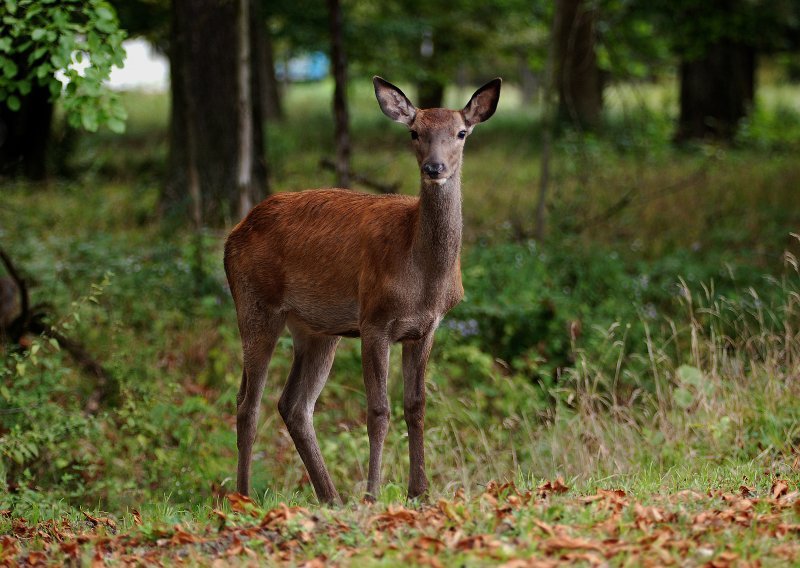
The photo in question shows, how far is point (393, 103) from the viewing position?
5.97m

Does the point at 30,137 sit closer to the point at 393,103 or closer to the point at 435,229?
the point at 393,103

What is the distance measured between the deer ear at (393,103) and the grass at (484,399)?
1.99 m

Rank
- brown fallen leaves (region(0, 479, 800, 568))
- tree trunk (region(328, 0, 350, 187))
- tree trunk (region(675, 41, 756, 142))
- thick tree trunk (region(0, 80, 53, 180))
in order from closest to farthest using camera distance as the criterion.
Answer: brown fallen leaves (region(0, 479, 800, 568))
tree trunk (region(328, 0, 350, 187))
thick tree trunk (region(0, 80, 53, 180))
tree trunk (region(675, 41, 756, 142))

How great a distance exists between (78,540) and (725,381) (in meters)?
4.49

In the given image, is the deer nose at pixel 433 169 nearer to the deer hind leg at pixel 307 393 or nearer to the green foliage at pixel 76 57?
the deer hind leg at pixel 307 393

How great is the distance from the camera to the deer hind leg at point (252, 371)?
652 centimetres

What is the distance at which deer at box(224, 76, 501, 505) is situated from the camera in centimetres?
574

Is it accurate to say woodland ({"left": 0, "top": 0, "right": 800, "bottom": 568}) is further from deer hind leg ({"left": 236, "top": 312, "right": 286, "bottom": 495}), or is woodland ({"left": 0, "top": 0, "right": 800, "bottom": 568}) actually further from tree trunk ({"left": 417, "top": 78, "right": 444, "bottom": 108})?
tree trunk ({"left": 417, "top": 78, "right": 444, "bottom": 108})

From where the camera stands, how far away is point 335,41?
392 inches

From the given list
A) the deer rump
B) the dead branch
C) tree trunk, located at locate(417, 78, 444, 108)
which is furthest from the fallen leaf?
tree trunk, located at locate(417, 78, 444, 108)

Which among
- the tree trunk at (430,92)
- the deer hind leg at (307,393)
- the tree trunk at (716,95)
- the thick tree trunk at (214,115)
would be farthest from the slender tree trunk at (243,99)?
the tree trunk at (430,92)

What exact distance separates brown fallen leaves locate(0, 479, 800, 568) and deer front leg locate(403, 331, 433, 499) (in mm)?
619

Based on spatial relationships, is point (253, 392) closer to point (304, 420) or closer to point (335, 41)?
point (304, 420)

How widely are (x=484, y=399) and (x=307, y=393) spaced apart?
226 centimetres
